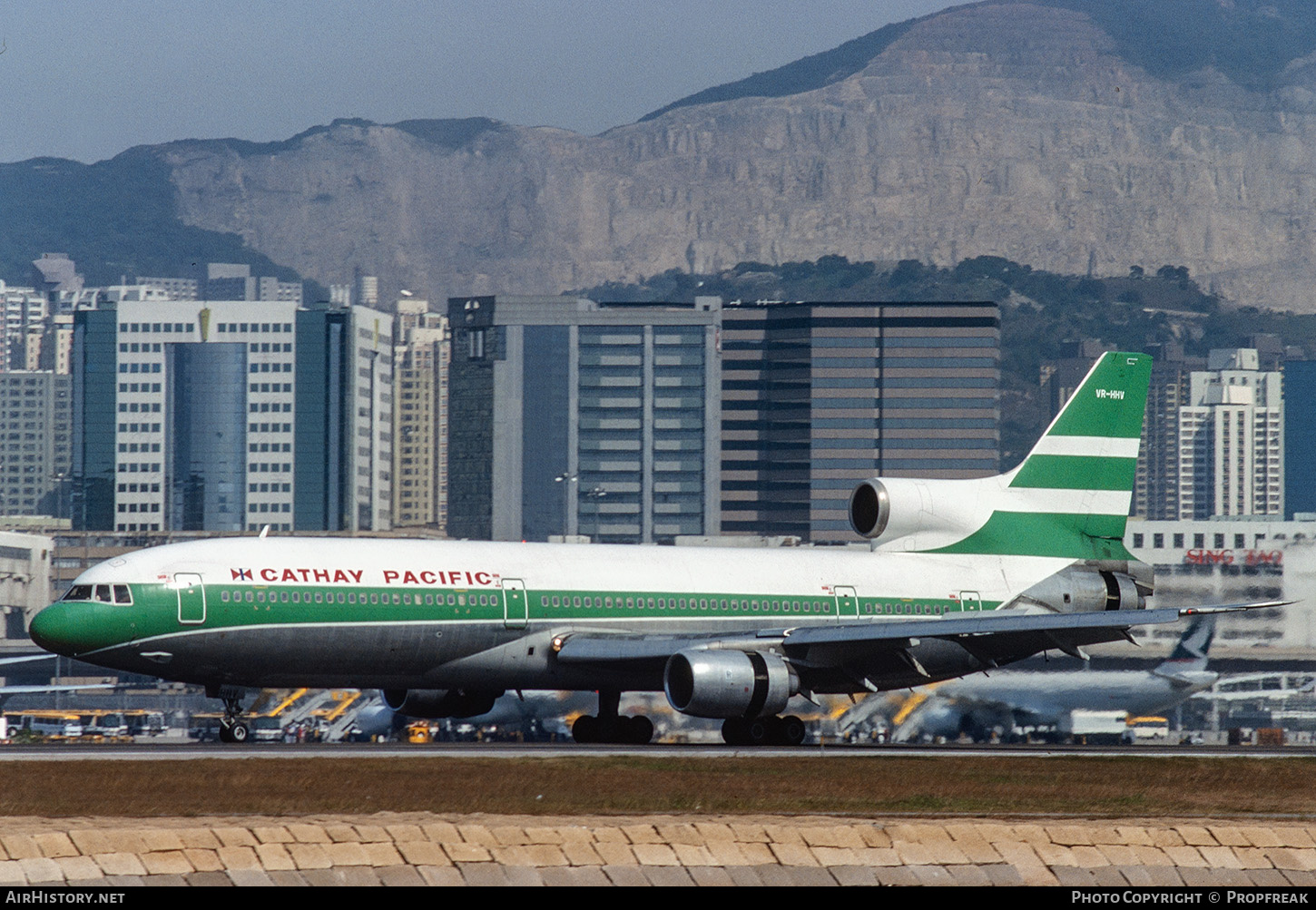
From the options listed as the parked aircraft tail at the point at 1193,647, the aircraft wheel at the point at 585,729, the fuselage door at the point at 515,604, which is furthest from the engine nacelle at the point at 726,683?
the parked aircraft tail at the point at 1193,647

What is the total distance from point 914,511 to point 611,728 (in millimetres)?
10300

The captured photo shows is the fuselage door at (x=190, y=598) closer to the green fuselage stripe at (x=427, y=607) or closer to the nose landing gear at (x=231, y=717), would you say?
the green fuselage stripe at (x=427, y=607)

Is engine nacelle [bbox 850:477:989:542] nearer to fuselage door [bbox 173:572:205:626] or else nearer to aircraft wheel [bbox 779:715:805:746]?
aircraft wheel [bbox 779:715:805:746]

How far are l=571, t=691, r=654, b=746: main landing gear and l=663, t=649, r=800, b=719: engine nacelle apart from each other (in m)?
4.51

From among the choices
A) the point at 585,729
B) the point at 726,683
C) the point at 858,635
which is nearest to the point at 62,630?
the point at 585,729

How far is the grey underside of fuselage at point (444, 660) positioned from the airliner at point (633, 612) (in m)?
0.05

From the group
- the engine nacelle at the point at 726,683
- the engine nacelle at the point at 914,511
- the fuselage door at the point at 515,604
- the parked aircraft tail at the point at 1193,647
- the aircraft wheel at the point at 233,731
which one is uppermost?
the engine nacelle at the point at 914,511

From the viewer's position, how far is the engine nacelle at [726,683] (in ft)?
138

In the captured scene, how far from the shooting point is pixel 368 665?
42.6 m

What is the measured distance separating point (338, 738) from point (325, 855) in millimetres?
39956

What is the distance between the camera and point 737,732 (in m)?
44.8

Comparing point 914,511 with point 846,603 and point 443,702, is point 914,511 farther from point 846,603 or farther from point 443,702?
point 443,702
